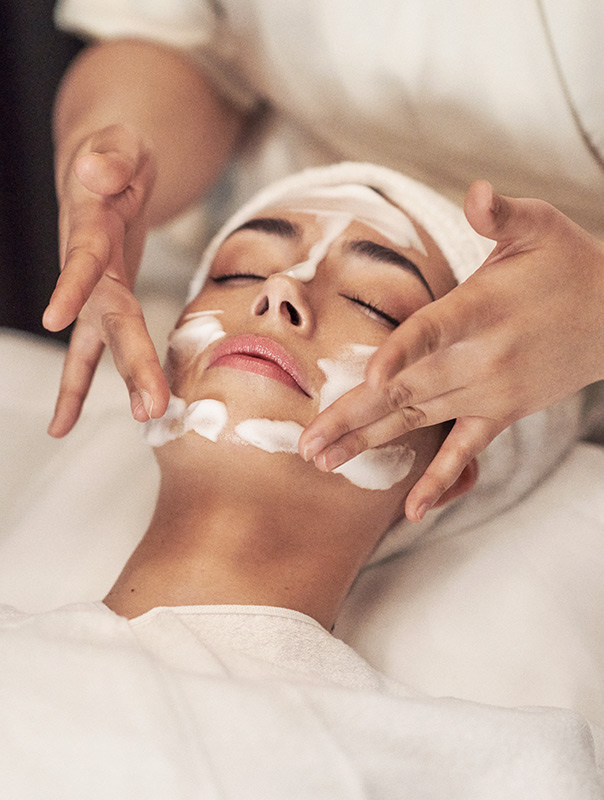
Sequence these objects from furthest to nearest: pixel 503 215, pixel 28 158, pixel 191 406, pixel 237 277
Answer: pixel 28 158
pixel 237 277
pixel 191 406
pixel 503 215

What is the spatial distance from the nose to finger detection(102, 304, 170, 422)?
0.14m

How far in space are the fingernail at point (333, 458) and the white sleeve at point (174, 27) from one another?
0.92 metres

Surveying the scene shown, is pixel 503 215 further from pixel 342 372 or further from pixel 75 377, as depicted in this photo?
pixel 75 377

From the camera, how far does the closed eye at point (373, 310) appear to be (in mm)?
939

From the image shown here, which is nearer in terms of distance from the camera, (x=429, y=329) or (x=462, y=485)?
(x=429, y=329)

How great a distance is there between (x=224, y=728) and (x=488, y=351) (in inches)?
16.4

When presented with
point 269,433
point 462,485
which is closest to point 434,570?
point 462,485

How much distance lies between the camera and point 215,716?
0.70 m

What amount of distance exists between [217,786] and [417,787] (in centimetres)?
19

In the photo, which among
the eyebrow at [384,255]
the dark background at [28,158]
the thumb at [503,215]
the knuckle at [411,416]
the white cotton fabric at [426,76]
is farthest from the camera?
the dark background at [28,158]

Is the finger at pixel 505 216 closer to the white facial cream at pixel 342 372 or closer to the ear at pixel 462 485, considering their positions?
the white facial cream at pixel 342 372

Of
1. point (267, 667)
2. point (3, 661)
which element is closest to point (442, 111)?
point (267, 667)

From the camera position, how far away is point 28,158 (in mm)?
1734

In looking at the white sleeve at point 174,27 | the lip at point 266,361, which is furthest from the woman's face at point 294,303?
the white sleeve at point 174,27
